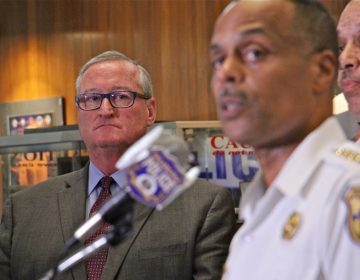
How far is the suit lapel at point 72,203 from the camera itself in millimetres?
1815

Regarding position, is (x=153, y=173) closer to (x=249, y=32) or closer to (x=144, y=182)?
(x=144, y=182)

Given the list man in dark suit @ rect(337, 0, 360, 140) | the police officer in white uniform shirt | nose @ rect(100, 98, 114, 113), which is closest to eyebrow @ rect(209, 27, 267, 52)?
the police officer in white uniform shirt

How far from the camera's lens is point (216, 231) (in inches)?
67.6

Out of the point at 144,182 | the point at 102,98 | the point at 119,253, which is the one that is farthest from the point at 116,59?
the point at 144,182

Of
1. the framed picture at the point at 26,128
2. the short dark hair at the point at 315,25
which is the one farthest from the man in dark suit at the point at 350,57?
the framed picture at the point at 26,128

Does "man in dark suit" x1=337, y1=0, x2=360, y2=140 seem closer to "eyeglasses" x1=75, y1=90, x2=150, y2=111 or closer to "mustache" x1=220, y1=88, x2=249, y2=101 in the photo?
"mustache" x1=220, y1=88, x2=249, y2=101

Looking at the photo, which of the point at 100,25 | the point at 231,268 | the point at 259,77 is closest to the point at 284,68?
the point at 259,77

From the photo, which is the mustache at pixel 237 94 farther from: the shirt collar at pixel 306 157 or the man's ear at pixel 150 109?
the man's ear at pixel 150 109

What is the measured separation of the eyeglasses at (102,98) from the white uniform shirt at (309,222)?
3.46ft

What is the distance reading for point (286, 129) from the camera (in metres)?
0.80

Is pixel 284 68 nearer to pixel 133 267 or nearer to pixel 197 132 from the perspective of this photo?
pixel 133 267

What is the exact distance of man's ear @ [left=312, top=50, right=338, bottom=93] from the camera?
822 millimetres

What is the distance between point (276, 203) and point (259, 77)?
0.17 meters

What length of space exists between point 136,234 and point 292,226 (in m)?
1.06
